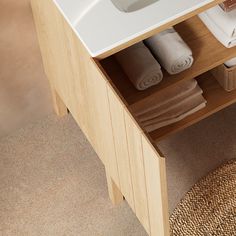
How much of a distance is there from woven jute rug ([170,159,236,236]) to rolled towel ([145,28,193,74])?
371mm

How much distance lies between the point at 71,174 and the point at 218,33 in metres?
0.58

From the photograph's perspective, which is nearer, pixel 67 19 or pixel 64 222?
pixel 67 19

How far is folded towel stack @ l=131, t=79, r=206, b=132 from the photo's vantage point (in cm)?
188

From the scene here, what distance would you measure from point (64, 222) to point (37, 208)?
0.09m

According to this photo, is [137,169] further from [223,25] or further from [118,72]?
[223,25]

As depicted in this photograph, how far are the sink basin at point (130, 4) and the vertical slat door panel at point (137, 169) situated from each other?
0.29 meters

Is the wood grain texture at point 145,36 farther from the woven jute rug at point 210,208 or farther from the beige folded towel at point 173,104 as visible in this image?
the woven jute rug at point 210,208

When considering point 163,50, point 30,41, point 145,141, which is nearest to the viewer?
point 145,141

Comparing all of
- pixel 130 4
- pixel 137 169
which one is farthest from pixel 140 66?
pixel 137 169

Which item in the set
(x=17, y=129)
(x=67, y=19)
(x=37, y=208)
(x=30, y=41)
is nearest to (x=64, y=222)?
(x=37, y=208)

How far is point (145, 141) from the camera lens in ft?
4.53

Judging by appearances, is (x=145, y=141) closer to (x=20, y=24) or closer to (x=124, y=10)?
(x=124, y=10)

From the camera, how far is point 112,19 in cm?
155

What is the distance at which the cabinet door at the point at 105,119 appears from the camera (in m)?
1.45
